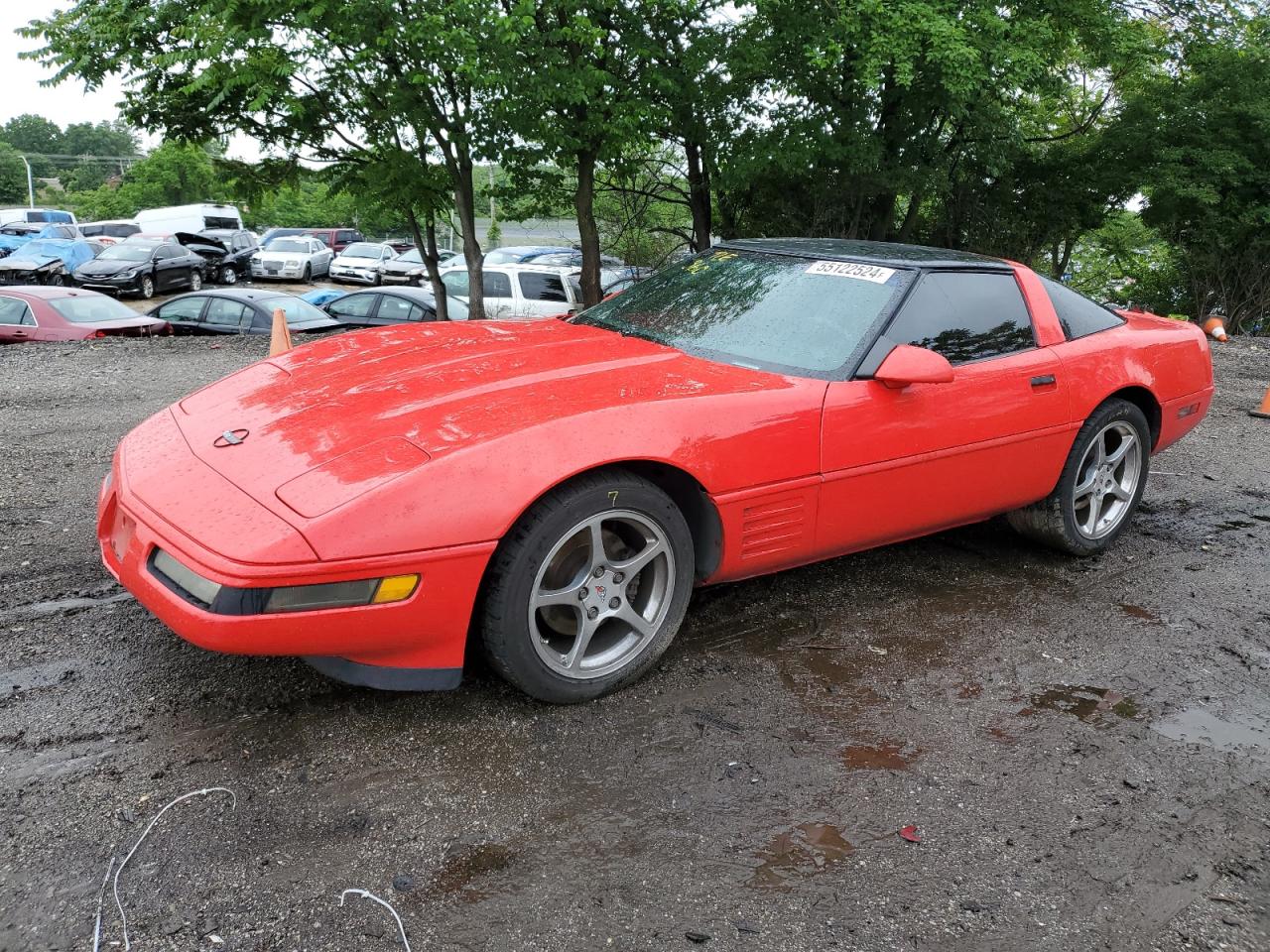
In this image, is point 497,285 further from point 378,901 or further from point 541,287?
point 378,901

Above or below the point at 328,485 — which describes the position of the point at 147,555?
below

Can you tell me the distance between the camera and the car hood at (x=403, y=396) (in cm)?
279

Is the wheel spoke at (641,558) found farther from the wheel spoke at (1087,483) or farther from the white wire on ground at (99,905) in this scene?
the wheel spoke at (1087,483)

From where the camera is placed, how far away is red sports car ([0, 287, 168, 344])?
38.0 ft

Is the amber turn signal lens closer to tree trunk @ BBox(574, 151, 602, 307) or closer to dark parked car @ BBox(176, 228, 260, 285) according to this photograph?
tree trunk @ BBox(574, 151, 602, 307)

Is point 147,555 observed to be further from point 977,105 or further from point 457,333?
point 977,105

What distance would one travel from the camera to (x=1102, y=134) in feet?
53.6

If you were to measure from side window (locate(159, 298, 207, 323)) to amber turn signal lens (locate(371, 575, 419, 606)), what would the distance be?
12.2 meters

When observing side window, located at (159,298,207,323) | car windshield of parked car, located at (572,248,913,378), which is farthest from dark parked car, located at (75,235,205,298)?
car windshield of parked car, located at (572,248,913,378)

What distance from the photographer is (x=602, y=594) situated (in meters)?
3.10

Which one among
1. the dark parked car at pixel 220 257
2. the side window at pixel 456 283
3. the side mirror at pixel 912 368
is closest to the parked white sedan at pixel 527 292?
the side window at pixel 456 283

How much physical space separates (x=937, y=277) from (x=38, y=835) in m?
3.56

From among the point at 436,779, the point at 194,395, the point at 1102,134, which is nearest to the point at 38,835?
the point at 436,779

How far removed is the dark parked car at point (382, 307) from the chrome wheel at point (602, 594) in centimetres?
1138
